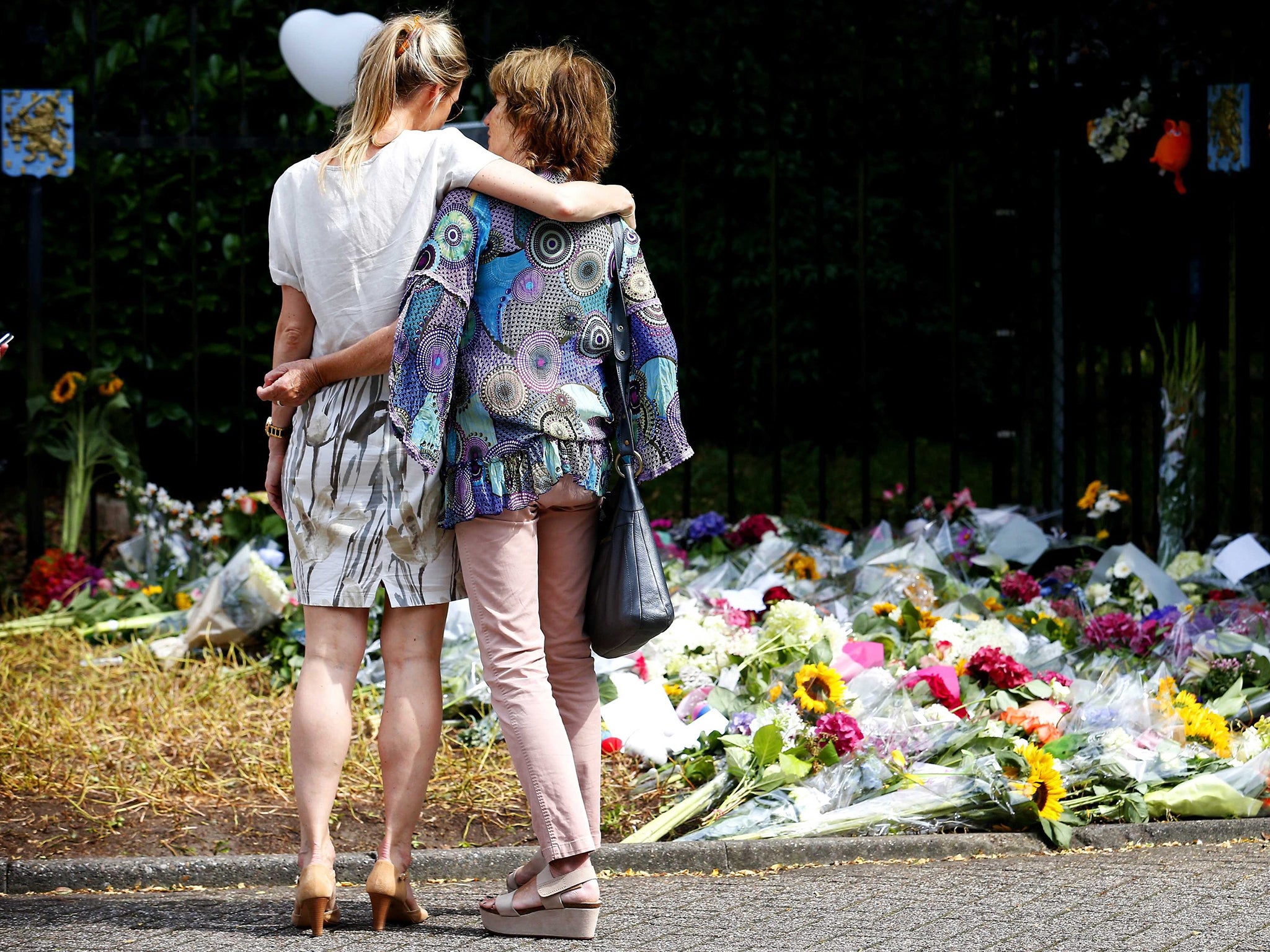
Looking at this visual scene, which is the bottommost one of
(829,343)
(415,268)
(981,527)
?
(981,527)

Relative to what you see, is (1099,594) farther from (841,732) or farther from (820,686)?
(841,732)

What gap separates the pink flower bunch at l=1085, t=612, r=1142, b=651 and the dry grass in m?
1.55

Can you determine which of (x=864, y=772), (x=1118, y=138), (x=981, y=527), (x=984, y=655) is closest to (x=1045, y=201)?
(x=1118, y=138)

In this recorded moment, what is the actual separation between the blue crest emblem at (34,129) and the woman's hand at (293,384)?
11.2ft

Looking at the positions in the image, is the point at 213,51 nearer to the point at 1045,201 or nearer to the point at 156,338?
the point at 156,338

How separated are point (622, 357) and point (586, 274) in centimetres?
18

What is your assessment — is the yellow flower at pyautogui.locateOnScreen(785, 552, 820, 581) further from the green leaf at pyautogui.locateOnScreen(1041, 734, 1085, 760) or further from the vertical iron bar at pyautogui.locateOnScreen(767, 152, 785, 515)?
the green leaf at pyautogui.locateOnScreen(1041, 734, 1085, 760)

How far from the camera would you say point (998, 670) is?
3.99 m

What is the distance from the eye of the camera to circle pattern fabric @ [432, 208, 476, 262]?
271cm

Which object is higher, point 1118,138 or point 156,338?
point 1118,138

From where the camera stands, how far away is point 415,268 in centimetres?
275

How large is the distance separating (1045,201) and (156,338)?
14.7 feet

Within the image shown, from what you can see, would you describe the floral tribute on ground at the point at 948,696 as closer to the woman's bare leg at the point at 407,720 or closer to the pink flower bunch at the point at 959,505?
the pink flower bunch at the point at 959,505

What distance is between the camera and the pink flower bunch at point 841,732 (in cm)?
363
